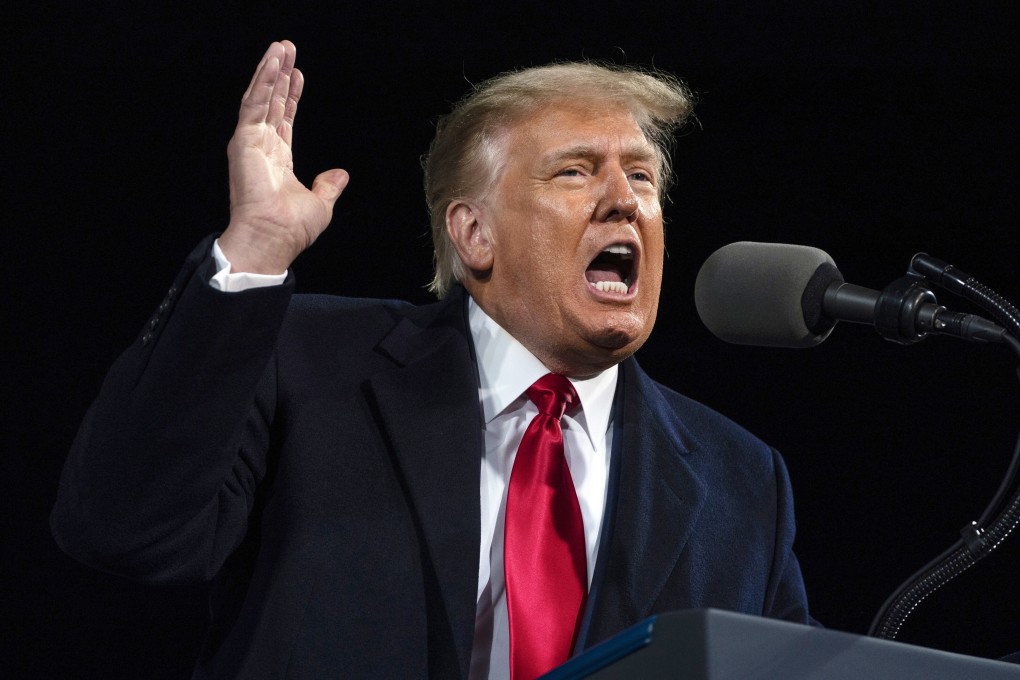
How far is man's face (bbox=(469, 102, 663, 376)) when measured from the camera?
2.10 m

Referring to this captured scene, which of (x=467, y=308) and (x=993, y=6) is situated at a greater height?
(x=993, y=6)

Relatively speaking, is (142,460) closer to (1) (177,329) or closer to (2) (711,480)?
(1) (177,329)

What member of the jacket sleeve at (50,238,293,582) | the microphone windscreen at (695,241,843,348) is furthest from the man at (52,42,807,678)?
the microphone windscreen at (695,241,843,348)

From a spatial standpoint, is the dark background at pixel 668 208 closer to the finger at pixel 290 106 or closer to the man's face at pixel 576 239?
the man's face at pixel 576 239

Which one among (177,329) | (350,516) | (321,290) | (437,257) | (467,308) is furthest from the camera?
(321,290)

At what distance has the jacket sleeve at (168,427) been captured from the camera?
4.88 feet

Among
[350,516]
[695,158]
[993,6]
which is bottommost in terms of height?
[350,516]

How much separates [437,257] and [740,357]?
44.7 inches

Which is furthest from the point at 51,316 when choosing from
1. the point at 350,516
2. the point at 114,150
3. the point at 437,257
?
the point at 350,516

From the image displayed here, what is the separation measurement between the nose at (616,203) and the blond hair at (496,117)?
0.67 ft

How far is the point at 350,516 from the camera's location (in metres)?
1.83

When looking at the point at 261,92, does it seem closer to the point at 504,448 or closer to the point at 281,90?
the point at 281,90

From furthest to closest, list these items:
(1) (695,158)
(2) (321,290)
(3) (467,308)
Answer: (1) (695,158) < (2) (321,290) < (3) (467,308)

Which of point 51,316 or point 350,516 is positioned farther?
point 51,316
